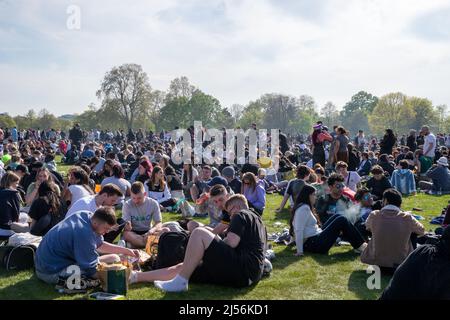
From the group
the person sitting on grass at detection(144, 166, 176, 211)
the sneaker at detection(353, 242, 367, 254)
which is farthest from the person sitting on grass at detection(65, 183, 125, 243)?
the sneaker at detection(353, 242, 367, 254)

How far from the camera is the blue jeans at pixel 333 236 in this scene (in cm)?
743

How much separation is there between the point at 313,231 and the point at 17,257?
439 centimetres

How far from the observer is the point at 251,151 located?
55.7 feet

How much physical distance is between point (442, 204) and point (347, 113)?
123 metres

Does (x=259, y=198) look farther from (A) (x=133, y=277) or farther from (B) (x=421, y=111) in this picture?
(B) (x=421, y=111)

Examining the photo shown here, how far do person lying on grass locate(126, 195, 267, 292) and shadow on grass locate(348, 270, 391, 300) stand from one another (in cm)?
125

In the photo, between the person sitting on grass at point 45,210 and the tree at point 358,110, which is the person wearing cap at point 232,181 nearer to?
the person sitting on grass at point 45,210

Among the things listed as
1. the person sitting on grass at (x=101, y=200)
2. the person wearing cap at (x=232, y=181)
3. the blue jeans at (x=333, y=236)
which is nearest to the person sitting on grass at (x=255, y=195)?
the person wearing cap at (x=232, y=181)

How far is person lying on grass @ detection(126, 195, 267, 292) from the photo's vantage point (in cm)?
546

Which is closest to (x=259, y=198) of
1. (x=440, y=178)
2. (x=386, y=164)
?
(x=440, y=178)

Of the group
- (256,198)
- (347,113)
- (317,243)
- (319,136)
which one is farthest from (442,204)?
(347,113)

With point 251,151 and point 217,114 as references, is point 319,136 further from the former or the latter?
point 217,114

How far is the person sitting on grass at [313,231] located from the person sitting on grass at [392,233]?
1078mm

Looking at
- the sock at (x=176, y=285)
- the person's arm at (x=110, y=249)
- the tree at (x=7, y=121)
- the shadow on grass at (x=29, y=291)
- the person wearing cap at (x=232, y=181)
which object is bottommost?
the shadow on grass at (x=29, y=291)
